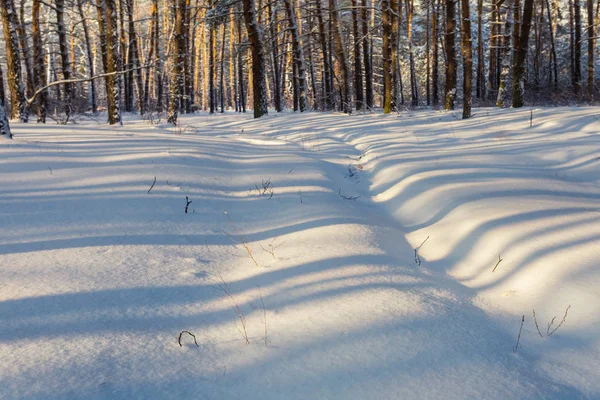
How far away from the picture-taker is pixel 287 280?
2264mm

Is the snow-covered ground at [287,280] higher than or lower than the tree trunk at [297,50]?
lower

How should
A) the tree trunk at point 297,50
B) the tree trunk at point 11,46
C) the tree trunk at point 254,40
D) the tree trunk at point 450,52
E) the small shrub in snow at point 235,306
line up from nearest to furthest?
the small shrub in snow at point 235,306 < the tree trunk at point 11,46 < the tree trunk at point 450,52 < the tree trunk at point 254,40 < the tree trunk at point 297,50

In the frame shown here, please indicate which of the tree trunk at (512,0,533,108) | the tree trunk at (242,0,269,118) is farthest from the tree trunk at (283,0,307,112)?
the tree trunk at (512,0,533,108)

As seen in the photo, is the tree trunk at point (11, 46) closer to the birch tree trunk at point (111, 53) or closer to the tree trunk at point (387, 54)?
the birch tree trunk at point (111, 53)

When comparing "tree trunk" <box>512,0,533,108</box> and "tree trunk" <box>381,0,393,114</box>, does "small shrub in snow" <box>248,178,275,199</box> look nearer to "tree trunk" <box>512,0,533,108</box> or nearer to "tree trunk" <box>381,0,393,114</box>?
"tree trunk" <box>381,0,393,114</box>

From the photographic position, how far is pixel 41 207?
113 inches

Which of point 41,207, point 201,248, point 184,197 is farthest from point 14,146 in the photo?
point 201,248

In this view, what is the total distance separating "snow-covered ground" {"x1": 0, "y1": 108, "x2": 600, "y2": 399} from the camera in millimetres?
1456

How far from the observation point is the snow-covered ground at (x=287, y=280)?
57.3 inches

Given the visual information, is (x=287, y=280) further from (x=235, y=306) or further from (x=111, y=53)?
(x=111, y=53)

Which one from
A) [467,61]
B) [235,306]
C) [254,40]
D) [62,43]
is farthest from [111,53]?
[235,306]

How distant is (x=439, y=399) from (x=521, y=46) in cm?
1309

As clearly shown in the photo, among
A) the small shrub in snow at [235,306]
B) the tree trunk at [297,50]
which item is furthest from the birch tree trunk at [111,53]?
the small shrub in snow at [235,306]

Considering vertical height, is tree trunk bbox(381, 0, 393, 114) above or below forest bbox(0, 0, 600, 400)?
above
